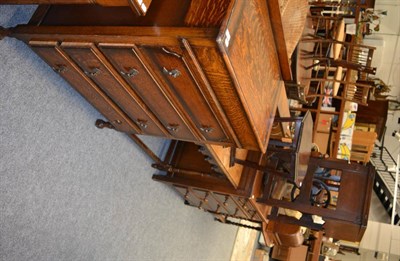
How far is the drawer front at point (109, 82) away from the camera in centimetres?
184

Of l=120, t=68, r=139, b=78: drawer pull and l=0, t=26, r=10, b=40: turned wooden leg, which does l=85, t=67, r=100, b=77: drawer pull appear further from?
l=0, t=26, r=10, b=40: turned wooden leg

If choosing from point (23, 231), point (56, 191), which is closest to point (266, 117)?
point (56, 191)

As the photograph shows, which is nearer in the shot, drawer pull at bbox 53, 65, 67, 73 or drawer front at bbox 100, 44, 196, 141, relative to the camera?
drawer front at bbox 100, 44, 196, 141

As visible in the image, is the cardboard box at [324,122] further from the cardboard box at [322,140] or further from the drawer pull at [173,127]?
the drawer pull at [173,127]

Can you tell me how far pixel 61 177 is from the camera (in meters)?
2.49

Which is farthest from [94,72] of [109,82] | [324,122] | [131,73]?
[324,122]

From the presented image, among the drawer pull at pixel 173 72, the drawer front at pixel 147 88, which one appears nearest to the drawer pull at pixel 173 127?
the drawer front at pixel 147 88

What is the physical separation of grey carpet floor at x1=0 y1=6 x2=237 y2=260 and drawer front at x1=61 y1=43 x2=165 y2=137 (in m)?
0.37

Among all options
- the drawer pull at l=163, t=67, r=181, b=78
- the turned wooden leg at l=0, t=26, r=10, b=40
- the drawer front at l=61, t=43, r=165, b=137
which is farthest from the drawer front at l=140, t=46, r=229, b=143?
the turned wooden leg at l=0, t=26, r=10, b=40

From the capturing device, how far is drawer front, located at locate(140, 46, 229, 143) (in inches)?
64.8

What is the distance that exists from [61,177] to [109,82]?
81 cm

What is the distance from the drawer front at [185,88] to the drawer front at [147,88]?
70 mm

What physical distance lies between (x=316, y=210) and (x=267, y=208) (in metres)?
1.11

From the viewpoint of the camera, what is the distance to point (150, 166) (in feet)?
11.6
